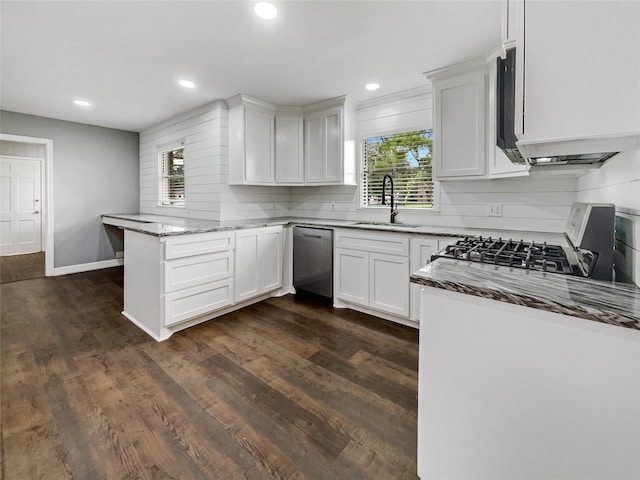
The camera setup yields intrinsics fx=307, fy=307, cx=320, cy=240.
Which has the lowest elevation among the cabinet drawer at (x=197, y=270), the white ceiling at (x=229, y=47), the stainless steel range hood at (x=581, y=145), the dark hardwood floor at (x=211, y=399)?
the dark hardwood floor at (x=211, y=399)

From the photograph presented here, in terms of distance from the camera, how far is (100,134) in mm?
5184

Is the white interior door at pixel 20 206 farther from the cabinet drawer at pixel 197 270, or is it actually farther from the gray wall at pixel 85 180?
the cabinet drawer at pixel 197 270

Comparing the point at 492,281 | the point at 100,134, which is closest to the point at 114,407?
the point at 492,281

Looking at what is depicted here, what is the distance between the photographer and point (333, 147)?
3.79 m

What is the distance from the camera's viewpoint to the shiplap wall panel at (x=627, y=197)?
1.11 m

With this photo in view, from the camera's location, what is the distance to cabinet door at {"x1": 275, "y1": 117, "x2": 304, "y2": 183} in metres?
4.06

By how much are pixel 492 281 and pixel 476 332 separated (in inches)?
7.9

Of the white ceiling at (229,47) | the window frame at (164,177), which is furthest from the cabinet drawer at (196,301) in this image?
the white ceiling at (229,47)

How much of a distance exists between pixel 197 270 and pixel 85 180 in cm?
363

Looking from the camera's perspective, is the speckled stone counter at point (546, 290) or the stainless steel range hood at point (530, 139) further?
the stainless steel range hood at point (530, 139)

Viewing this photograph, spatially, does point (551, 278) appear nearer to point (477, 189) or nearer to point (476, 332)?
point (476, 332)

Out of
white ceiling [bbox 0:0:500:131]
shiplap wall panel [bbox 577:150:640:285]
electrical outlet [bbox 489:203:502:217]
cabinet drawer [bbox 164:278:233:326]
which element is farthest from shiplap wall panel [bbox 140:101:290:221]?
shiplap wall panel [bbox 577:150:640:285]

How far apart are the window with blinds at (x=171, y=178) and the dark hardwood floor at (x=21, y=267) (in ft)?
7.37

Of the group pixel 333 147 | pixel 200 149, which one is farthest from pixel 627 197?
pixel 200 149
